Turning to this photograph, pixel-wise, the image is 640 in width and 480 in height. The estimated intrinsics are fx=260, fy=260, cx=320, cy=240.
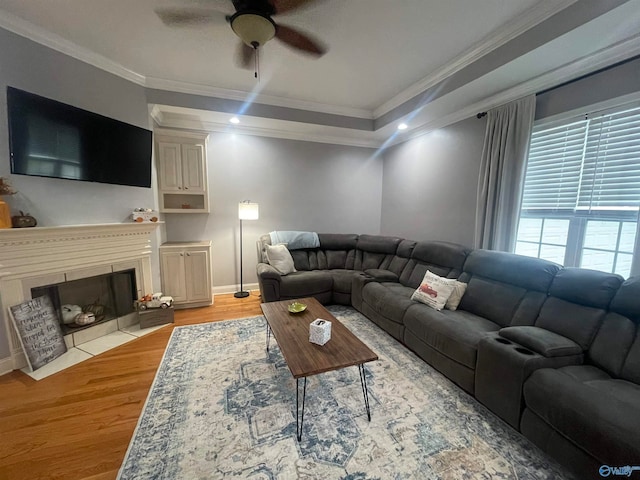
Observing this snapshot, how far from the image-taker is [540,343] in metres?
1.67

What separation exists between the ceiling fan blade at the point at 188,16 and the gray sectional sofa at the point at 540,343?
2925 mm

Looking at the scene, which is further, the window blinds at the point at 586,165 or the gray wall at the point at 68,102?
the gray wall at the point at 68,102

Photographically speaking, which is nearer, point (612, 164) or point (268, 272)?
point (612, 164)

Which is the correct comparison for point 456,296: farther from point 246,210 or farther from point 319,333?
point 246,210

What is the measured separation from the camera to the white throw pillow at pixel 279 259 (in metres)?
3.69

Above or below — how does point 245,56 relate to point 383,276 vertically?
above

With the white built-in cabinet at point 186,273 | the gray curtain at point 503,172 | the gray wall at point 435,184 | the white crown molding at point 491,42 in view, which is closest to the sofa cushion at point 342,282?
the gray wall at point 435,184

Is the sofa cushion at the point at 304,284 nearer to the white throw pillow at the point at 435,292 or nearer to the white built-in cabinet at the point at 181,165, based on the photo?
the white throw pillow at the point at 435,292

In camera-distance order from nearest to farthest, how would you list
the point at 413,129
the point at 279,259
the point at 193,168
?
the point at 193,168
the point at 279,259
the point at 413,129

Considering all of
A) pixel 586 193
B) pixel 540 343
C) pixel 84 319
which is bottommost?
Result: pixel 84 319

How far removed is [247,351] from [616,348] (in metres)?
2.73

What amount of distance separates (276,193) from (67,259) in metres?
2.67

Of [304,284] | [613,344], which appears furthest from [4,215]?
[613,344]

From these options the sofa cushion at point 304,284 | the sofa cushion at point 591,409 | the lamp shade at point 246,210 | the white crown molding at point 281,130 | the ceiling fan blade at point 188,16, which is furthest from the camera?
the lamp shade at point 246,210
